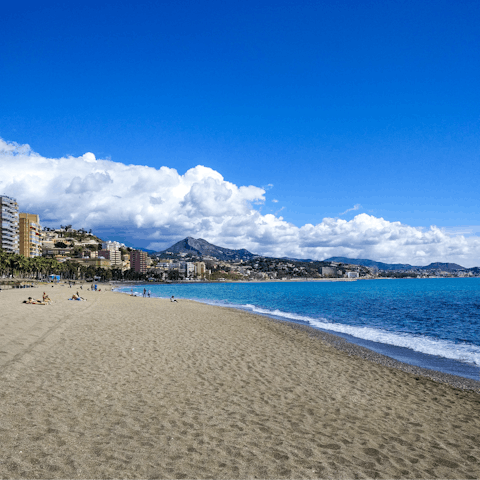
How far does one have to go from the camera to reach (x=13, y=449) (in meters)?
5.23

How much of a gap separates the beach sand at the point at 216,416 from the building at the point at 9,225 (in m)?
136

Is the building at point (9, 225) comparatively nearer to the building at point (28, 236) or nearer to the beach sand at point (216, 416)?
the building at point (28, 236)

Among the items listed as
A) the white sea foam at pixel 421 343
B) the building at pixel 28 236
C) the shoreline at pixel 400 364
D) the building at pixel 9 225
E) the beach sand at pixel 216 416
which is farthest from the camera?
the building at pixel 28 236

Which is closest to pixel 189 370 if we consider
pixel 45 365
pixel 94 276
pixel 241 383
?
pixel 241 383

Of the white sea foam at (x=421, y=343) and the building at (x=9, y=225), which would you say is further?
the building at (x=9, y=225)

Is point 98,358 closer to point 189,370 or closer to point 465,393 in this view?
point 189,370

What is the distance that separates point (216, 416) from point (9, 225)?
Answer: 14773 cm

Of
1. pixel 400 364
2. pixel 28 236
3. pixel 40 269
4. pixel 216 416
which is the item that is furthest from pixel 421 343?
pixel 28 236

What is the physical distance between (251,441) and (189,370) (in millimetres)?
4826

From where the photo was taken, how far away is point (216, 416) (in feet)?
23.4

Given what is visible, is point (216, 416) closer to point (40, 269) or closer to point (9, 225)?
point (40, 269)

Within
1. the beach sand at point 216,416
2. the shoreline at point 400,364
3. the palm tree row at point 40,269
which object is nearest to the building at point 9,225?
the palm tree row at point 40,269

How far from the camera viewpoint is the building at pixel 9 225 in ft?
411

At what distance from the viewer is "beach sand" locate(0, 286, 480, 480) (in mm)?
5246
